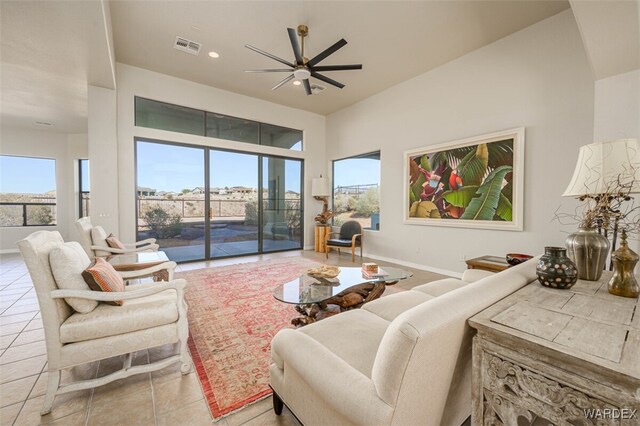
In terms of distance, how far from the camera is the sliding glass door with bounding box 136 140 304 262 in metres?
4.78

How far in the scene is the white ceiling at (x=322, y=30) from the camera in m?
3.05

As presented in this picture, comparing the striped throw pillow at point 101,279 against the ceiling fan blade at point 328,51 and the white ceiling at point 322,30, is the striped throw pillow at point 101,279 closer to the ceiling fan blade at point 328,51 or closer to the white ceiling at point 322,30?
the ceiling fan blade at point 328,51

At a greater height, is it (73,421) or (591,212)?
(591,212)

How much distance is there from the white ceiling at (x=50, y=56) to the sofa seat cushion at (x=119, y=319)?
2663mm

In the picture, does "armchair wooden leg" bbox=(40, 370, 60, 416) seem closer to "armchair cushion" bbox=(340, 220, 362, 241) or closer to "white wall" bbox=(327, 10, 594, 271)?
"white wall" bbox=(327, 10, 594, 271)

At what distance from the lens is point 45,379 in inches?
68.6

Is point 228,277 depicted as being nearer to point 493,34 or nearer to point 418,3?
point 418,3

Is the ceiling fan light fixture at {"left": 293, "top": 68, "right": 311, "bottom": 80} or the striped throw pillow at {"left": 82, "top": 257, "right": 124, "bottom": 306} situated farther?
the ceiling fan light fixture at {"left": 293, "top": 68, "right": 311, "bottom": 80}

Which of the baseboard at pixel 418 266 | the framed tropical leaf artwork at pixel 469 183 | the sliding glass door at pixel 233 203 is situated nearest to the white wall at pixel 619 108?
the framed tropical leaf artwork at pixel 469 183

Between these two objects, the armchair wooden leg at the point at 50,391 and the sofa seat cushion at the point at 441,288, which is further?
the sofa seat cushion at the point at 441,288

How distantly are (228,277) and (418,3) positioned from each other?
439 cm

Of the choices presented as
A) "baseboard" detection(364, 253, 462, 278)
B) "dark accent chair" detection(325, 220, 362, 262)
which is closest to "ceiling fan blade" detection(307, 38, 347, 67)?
"dark accent chair" detection(325, 220, 362, 262)

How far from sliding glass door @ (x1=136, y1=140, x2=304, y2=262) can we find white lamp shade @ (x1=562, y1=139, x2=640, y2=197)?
206 inches

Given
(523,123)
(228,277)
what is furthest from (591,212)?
(228,277)
